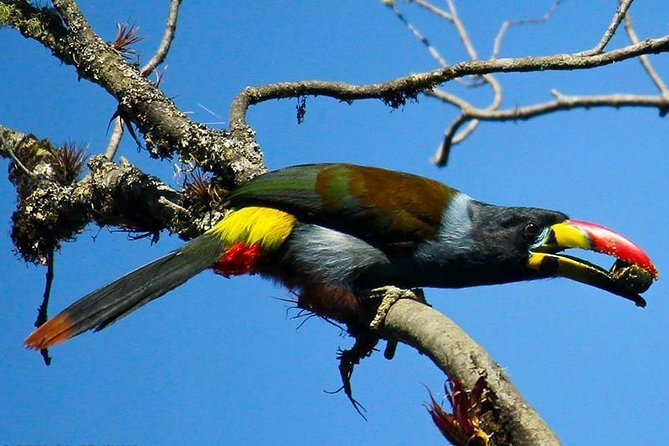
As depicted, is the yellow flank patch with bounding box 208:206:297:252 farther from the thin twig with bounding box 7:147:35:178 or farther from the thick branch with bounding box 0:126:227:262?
the thin twig with bounding box 7:147:35:178

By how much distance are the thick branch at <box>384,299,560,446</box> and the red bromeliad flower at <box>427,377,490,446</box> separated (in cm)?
3

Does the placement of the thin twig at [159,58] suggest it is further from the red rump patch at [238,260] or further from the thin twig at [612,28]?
the thin twig at [612,28]

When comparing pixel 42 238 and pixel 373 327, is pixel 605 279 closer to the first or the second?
pixel 373 327

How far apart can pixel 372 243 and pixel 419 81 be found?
0.94 m

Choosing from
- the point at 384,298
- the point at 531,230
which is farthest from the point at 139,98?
the point at 531,230

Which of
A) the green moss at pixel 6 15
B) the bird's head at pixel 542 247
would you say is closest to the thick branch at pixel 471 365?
the bird's head at pixel 542 247

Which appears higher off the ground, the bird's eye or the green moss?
the green moss

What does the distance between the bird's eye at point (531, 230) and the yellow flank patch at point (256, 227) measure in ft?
3.93

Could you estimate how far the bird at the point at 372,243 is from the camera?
455cm

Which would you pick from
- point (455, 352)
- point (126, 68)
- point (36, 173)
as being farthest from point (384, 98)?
point (455, 352)

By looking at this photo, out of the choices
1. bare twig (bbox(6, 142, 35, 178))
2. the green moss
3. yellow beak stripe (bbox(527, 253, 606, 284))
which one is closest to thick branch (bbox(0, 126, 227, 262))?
bare twig (bbox(6, 142, 35, 178))

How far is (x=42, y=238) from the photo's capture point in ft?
16.7

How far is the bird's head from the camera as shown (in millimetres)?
4566

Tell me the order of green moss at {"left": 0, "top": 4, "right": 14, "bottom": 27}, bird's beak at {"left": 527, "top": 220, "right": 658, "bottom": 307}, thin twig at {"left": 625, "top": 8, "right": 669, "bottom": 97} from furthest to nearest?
thin twig at {"left": 625, "top": 8, "right": 669, "bottom": 97} → green moss at {"left": 0, "top": 4, "right": 14, "bottom": 27} → bird's beak at {"left": 527, "top": 220, "right": 658, "bottom": 307}
